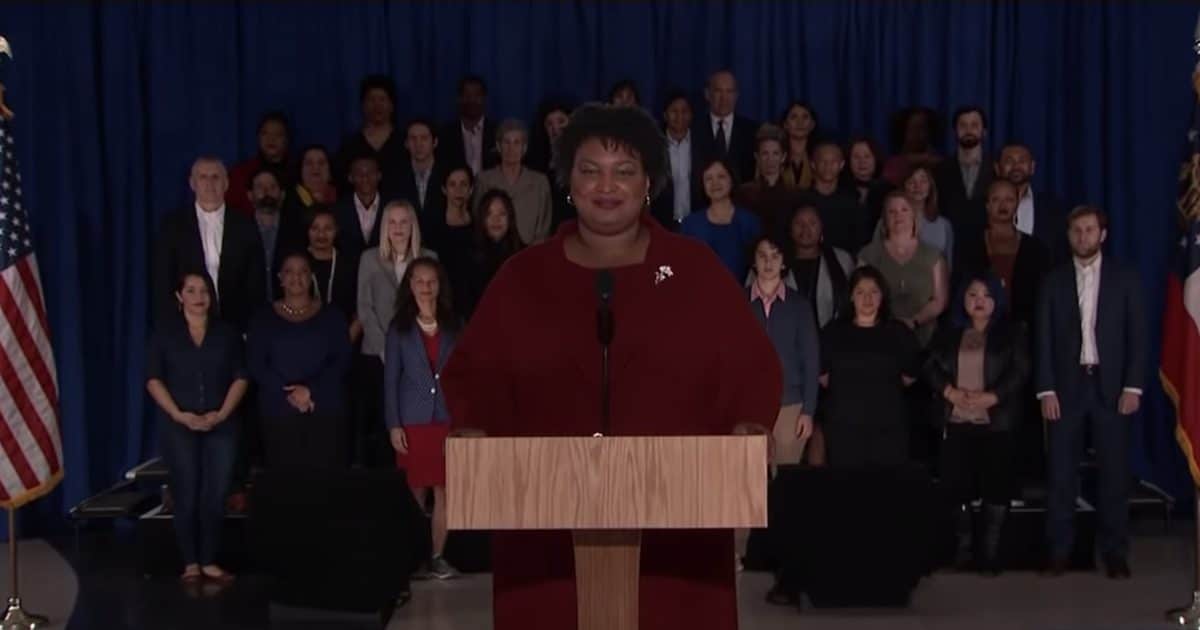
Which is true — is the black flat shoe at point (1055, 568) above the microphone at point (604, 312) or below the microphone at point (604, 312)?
below

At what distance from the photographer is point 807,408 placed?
7.62m

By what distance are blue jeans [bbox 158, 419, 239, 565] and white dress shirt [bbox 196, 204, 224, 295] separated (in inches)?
30.6

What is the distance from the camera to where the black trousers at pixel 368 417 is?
813 cm

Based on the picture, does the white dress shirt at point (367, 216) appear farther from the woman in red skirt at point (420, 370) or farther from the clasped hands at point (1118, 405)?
the clasped hands at point (1118, 405)

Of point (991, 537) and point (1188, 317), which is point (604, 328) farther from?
point (991, 537)

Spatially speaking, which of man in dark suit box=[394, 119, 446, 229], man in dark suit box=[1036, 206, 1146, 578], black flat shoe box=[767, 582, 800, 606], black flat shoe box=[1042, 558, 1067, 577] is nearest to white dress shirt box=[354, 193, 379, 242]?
man in dark suit box=[394, 119, 446, 229]

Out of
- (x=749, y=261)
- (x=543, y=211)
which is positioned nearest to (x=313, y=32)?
(x=543, y=211)

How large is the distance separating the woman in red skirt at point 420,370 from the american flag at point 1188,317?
9.80 feet

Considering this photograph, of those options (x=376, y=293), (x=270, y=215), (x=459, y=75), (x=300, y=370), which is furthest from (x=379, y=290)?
(x=459, y=75)

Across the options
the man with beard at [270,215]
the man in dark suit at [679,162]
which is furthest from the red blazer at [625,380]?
the man in dark suit at [679,162]

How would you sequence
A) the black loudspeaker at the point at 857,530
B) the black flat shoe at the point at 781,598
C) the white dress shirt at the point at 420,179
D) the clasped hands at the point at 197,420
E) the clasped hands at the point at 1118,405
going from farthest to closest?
the white dress shirt at the point at 420,179
the clasped hands at the point at 197,420
the clasped hands at the point at 1118,405
the black flat shoe at the point at 781,598
the black loudspeaker at the point at 857,530

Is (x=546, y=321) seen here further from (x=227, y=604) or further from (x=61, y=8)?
(x=61, y=8)

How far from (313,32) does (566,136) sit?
653 cm

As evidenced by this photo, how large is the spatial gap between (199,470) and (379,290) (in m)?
1.11
